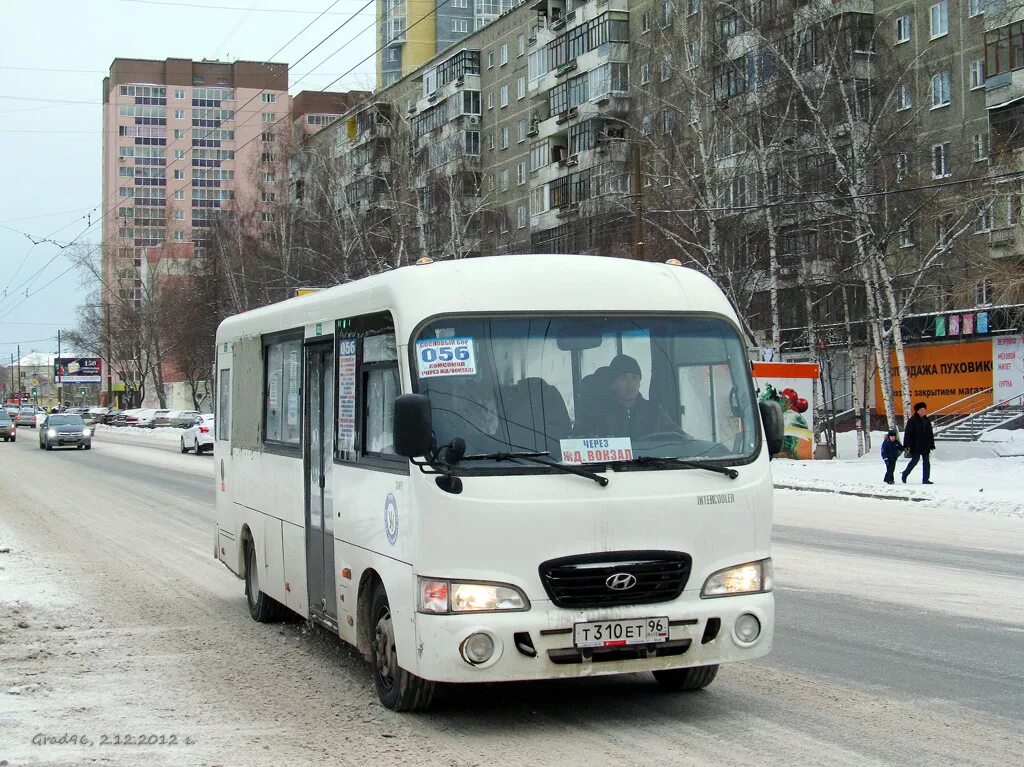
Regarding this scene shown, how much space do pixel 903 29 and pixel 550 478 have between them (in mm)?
45699

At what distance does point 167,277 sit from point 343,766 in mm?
94520

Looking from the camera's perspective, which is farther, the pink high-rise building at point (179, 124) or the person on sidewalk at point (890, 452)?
the pink high-rise building at point (179, 124)

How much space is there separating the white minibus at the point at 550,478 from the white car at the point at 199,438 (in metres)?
39.4

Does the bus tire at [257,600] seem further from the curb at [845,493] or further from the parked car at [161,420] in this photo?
the parked car at [161,420]

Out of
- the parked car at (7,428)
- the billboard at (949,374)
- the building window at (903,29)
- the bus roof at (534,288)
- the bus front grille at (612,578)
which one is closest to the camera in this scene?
the bus front grille at (612,578)

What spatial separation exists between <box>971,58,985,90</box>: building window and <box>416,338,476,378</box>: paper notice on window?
41770mm

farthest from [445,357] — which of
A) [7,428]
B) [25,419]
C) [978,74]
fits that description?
[25,419]

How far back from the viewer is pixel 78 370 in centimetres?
13762

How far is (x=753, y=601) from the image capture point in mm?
6418

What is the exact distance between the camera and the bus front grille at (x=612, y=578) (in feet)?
19.8

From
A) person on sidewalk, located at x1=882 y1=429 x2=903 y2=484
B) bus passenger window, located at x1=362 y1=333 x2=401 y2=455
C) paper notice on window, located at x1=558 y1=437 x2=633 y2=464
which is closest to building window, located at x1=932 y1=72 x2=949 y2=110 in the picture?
person on sidewalk, located at x1=882 y1=429 x2=903 y2=484

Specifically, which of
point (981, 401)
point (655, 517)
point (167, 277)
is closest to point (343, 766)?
point (655, 517)

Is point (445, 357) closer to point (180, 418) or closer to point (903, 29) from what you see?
point (903, 29)

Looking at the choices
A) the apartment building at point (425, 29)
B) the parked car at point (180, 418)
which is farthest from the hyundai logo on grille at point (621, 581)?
the apartment building at point (425, 29)
